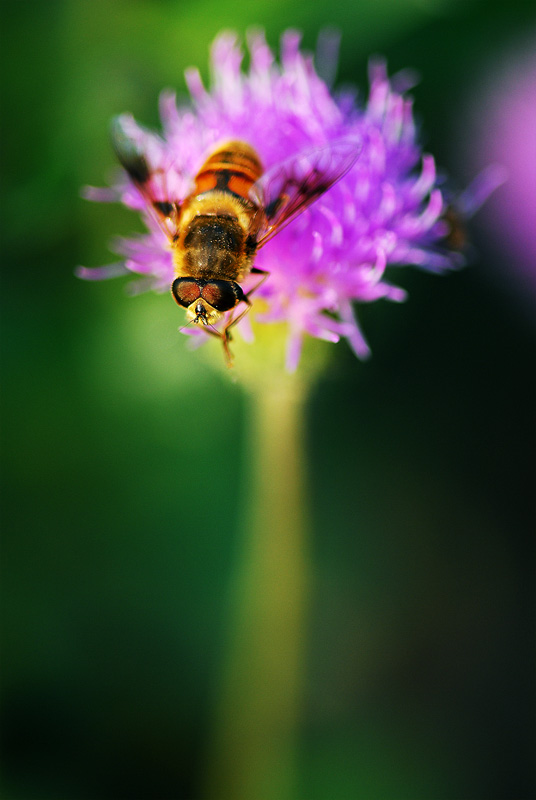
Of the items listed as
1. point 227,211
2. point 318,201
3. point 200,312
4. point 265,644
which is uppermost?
point 318,201

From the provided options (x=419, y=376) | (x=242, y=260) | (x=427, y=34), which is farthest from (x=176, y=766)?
(x=427, y=34)

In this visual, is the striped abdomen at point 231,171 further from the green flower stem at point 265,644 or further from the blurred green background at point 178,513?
the blurred green background at point 178,513

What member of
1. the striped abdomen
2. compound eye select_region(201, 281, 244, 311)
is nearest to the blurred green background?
the striped abdomen

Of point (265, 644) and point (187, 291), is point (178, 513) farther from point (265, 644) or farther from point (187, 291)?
point (187, 291)

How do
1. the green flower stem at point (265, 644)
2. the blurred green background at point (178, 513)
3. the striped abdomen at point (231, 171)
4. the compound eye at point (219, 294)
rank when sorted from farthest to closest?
1. the blurred green background at point (178, 513)
2. the green flower stem at point (265, 644)
3. the striped abdomen at point (231, 171)
4. the compound eye at point (219, 294)

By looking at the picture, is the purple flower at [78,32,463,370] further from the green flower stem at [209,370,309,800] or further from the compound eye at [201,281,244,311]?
the green flower stem at [209,370,309,800]

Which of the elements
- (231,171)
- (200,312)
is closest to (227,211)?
(231,171)

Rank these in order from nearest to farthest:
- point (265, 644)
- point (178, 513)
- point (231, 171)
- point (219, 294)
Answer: point (219, 294) → point (231, 171) → point (265, 644) → point (178, 513)

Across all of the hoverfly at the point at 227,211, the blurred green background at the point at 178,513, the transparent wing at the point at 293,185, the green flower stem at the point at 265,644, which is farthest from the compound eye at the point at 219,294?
the blurred green background at the point at 178,513
